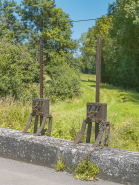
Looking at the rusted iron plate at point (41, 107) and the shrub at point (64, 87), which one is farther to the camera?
the shrub at point (64, 87)

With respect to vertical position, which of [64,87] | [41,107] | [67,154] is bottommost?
[67,154]

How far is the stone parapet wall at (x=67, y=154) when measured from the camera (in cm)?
334

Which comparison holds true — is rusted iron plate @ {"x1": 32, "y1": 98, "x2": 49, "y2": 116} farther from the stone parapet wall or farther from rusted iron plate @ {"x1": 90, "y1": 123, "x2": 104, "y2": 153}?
rusted iron plate @ {"x1": 90, "y1": 123, "x2": 104, "y2": 153}

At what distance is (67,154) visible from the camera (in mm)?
3832

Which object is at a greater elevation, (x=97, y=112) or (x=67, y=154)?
(x=97, y=112)

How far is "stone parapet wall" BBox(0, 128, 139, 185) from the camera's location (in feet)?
10.9

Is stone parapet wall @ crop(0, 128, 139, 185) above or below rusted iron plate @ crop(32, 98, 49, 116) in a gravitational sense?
below

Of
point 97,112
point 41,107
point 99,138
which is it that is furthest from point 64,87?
point 99,138

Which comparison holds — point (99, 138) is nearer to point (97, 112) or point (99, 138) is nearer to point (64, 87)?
point (97, 112)

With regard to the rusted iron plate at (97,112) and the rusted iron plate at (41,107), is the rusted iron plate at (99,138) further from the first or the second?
the rusted iron plate at (41,107)

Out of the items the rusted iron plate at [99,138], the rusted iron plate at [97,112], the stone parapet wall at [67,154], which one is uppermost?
the rusted iron plate at [97,112]

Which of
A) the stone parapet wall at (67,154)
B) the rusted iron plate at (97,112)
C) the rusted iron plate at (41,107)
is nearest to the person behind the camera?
the stone parapet wall at (67,154)

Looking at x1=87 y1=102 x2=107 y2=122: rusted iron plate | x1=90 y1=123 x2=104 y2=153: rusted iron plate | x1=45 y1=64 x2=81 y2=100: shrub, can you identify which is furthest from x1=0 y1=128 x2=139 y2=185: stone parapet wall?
x1=45 y1=64 x2=81 y2=100: shrub

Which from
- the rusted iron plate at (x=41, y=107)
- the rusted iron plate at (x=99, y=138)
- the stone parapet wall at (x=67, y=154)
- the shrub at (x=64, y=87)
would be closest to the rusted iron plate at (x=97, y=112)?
the rusted iron plate at (x=99, y=138)
